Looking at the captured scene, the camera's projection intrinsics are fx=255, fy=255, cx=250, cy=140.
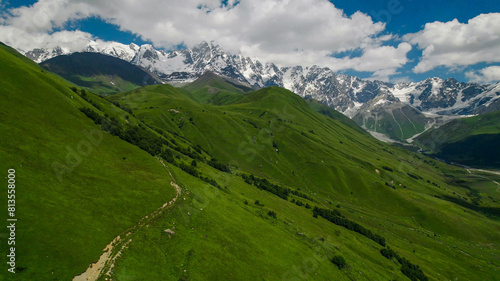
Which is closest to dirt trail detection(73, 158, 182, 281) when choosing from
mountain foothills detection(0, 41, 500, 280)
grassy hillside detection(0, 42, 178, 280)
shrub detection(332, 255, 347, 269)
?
mountain foothills detection(0, 41, 500, 280)

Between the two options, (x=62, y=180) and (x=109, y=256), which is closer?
(x=109, y=256)

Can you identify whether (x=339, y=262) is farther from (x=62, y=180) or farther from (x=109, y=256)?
(x=62, y=180)

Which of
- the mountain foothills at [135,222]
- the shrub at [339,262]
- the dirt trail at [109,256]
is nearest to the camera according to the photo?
the dirt trail at [109,256]

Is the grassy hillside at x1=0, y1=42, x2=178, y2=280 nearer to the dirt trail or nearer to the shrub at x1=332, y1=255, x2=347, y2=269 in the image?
the dirt trail

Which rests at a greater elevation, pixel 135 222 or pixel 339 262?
pixel 135 222

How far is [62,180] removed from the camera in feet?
165

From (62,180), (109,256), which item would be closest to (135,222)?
(109,256)

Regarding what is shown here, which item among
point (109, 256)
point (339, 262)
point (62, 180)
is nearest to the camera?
point (109, 256)

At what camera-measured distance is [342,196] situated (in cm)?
19738

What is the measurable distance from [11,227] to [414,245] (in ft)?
519

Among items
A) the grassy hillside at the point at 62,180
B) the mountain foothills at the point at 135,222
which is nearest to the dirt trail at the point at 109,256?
the mountain foothills at the point at 135,222

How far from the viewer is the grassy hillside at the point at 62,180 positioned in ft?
119

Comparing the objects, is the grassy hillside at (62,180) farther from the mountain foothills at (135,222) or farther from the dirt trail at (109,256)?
the dirt trail at (109,256)

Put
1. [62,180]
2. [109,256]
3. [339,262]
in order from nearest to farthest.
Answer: [109,256]
[62,180]
[339,262]
